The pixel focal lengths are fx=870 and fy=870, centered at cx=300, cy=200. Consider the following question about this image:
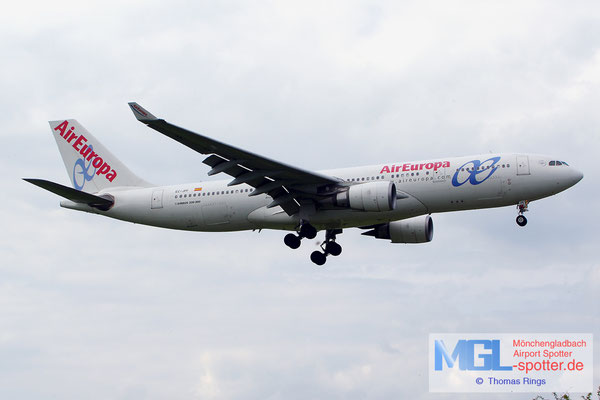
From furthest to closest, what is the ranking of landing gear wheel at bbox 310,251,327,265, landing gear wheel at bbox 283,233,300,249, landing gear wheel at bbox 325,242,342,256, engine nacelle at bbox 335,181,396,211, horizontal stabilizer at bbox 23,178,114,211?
landing gear wheel at bbox 310,251,327,265 < landing gear wheel at bbox 325,242,342,256 < landing gear wheel at bbox 283,233,300,249 < horizontal stabilizer at bbox 23,178,114,211 < engine nacelle at bbox 335,181,396,211

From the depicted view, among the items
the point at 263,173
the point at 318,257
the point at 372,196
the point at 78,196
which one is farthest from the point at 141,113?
the point at 318,257

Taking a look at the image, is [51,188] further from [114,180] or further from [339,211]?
[339,211]

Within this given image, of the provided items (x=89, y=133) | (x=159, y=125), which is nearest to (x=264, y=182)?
(x=159, y=125)

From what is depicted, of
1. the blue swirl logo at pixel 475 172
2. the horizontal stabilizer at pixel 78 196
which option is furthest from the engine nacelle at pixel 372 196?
the horizontal stabilizer at pixel 78 196

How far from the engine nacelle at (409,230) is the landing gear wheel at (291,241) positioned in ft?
17.3

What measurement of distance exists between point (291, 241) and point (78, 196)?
35.1 ft

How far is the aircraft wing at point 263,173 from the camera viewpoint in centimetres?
3478

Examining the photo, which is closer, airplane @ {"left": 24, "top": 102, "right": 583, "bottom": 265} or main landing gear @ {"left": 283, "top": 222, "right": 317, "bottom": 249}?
airplane @ {"left": 24, "top": 102, "right": 583, "bottom": 265}

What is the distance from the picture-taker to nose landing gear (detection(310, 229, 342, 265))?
142 ft

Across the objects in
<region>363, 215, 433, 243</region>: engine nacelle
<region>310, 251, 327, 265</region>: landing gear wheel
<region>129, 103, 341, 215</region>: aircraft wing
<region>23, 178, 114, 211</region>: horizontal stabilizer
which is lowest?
<region>310, 251, 327, 265</region>: landing gear wheel

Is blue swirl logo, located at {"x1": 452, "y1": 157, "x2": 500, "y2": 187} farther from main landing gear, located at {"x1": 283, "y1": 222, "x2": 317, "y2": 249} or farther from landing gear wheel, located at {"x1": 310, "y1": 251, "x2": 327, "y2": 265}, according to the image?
landing gear wheel, located at {"x1": 310, "y1": 251, "x2": 327, "y2": 265}

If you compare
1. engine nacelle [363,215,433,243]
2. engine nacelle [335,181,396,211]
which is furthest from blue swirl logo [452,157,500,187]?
engine nacelle [363,215,433,243]

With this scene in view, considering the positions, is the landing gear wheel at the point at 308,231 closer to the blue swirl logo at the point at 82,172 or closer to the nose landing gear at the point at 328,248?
the nose landing gear at the point at 328,248

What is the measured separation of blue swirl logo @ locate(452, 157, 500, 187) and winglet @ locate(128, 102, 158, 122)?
43.2 ft
